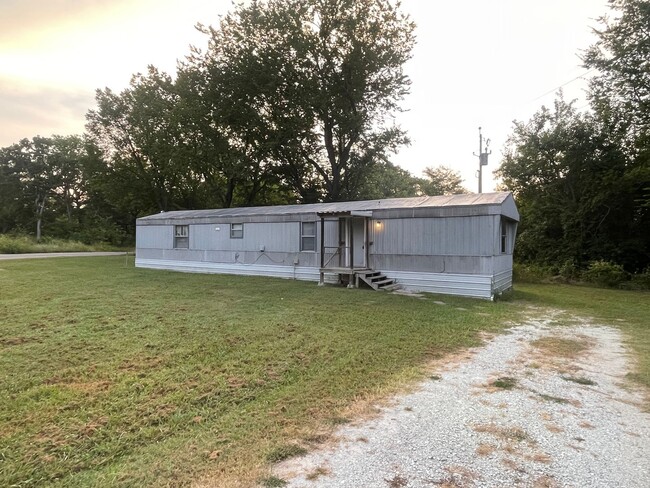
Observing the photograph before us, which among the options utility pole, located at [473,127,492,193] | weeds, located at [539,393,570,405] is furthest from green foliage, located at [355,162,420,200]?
weeds, located at [539,393,570,405]

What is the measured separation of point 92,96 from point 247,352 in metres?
32.1

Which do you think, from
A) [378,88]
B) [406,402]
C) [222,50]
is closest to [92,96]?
[222,50]

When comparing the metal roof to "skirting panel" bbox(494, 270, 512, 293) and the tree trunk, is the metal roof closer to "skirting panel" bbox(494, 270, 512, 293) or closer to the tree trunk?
"skirting panel" bbox(494, 270, 512, 293)

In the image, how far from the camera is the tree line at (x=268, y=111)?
22.3 m

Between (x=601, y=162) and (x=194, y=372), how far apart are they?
19393 mm

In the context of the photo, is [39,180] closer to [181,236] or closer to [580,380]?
[181,236]

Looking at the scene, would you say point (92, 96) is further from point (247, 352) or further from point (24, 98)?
point (247, 352)

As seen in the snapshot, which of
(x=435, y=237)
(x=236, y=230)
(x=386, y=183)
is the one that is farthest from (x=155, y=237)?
(x=386, y=183)

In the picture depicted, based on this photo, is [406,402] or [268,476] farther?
[406,402]

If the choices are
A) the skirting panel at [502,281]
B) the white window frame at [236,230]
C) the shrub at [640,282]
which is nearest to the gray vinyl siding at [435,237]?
the skirting panel at [502,281]

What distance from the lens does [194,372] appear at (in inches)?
166

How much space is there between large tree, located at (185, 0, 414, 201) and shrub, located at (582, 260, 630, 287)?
12.8m

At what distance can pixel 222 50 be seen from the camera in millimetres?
23484

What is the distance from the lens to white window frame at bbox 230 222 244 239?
15.1 metres
